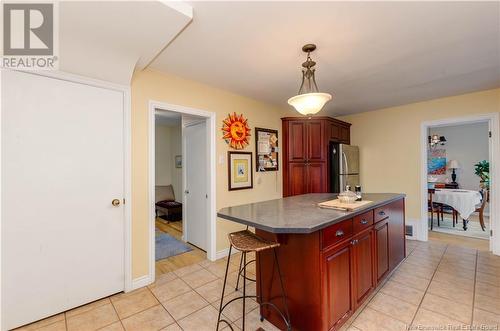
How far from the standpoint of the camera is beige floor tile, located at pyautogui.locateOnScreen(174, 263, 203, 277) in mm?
2771

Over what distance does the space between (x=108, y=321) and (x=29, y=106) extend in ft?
6.27

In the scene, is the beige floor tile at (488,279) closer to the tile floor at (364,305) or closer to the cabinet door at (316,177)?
the tile floor at (364,305)

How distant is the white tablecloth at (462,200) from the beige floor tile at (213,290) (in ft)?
16.0

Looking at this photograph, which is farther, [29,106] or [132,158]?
[132,158]

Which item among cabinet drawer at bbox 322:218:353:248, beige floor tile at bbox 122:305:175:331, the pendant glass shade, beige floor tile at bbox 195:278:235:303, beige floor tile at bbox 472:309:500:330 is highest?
the pendant glass shade

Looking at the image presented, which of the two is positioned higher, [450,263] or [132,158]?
[132,158]

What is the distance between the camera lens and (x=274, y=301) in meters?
1.83

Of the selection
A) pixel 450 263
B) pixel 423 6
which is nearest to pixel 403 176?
pixel 450 263

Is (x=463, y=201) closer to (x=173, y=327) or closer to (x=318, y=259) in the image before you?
(x=318, y=259)

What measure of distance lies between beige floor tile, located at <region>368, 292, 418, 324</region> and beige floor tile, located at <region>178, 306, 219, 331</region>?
4.63 feet

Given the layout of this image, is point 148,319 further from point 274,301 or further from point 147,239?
point 274,301

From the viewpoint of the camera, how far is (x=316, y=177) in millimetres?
4051

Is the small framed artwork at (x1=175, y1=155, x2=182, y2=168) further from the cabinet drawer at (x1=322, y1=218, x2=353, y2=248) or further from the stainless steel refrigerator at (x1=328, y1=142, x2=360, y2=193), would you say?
the cabinet drawer at (x1=322, y1=218, x2=353, y2=248)

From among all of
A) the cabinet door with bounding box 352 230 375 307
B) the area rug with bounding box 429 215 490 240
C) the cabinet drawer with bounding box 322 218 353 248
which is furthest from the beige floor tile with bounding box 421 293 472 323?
the area rug with bounding box 429 215 490 240
